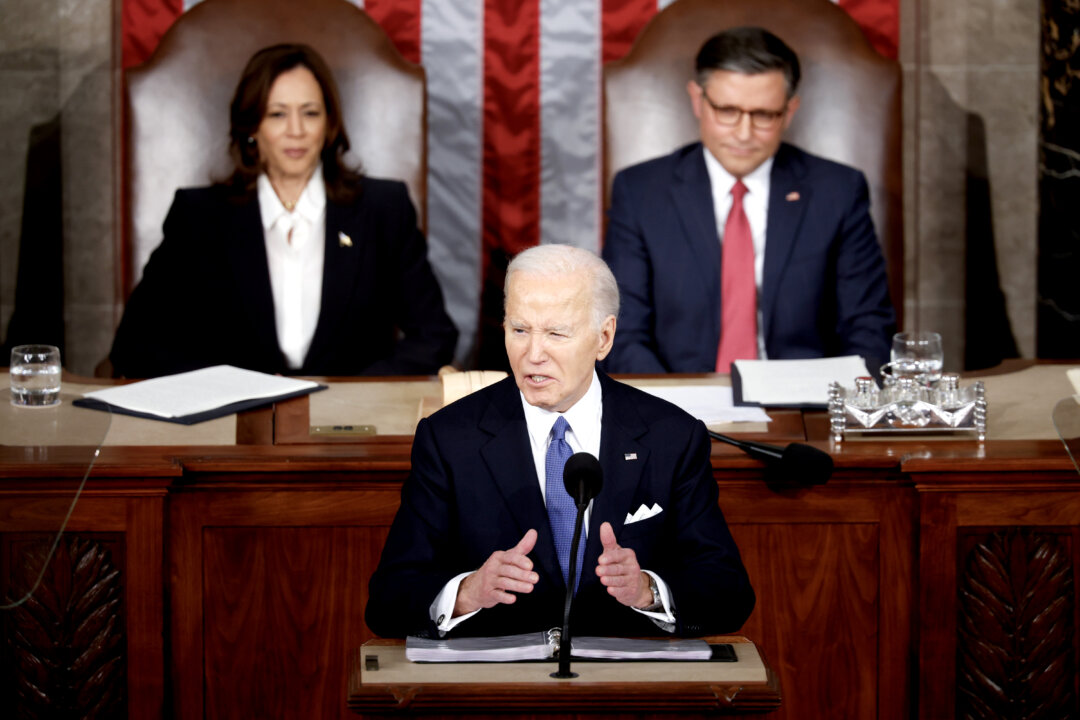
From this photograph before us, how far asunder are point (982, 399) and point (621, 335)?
4.41 feet

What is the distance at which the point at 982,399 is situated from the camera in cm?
291

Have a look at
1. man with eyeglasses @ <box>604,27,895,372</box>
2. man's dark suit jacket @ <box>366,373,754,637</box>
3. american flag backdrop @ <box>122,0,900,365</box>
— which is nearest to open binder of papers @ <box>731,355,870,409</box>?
man with eyeglasses @ <box>604,27,895,372</box>

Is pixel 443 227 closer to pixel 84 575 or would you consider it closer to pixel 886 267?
pixel 886 267

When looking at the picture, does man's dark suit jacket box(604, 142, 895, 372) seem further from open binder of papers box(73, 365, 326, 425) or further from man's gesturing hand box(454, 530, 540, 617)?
man's gesturing hand box(454, 530, 540, 617)

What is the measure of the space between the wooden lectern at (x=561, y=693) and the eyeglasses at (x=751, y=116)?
9.22 feet

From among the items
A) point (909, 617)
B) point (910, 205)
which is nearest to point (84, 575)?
point (909, 617)

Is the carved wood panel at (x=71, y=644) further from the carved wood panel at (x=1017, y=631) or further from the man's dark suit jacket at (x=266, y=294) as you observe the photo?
the man's dark suit jacket at (x=266, y=294)

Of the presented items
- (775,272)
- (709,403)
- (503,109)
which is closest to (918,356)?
(709,403)

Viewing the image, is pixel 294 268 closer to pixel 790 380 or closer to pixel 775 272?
pixel 775 272

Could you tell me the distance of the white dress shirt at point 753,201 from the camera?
4.27m

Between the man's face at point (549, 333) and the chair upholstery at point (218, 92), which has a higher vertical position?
the chair upholstery at point (218, 92)

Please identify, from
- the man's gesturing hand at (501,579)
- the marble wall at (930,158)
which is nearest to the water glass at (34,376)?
the man's gesturing hand at (501,579)

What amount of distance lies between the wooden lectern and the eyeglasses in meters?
2.81

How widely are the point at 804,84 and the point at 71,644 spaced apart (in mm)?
3020
